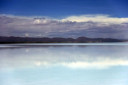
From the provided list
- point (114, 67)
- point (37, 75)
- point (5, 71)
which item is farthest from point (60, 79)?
point (114, 67)

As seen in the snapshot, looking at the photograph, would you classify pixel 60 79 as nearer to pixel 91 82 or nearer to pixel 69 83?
pixel 69 83

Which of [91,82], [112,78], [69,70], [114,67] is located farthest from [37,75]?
[114,67]

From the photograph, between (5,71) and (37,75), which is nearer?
(37,75)

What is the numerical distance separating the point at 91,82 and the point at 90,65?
1.18 metres

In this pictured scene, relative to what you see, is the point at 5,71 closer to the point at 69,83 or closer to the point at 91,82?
the point at 69,83

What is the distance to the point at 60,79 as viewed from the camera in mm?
3004

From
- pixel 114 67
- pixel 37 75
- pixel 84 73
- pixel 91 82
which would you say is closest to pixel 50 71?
pixel 37 75

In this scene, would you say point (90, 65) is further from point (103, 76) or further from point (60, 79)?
point (60, 79)

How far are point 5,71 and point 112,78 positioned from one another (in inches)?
65.5

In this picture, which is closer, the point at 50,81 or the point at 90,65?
the point at 50,81

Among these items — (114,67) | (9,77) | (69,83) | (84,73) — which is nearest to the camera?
(69,83)

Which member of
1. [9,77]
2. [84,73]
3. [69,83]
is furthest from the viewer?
[84,73]

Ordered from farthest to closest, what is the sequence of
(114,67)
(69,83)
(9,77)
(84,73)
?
(114,67)
(84,73)
(9,77)
(69,83)

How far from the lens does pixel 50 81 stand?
2.91 m
